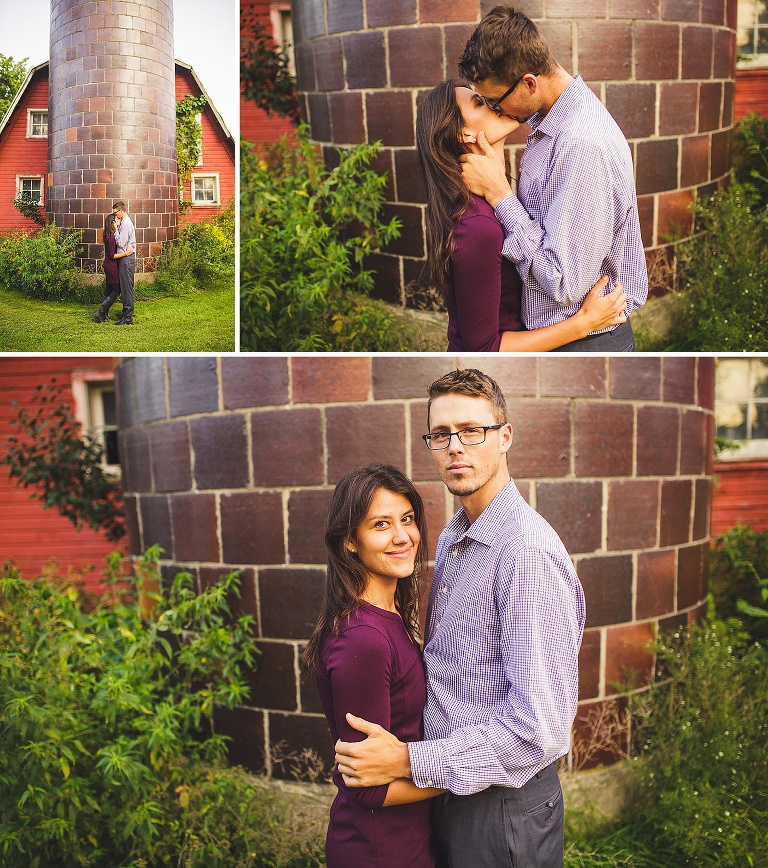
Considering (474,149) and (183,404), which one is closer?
(474,149)

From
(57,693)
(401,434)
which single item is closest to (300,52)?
(401,434)

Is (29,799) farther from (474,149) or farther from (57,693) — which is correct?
(474,149)

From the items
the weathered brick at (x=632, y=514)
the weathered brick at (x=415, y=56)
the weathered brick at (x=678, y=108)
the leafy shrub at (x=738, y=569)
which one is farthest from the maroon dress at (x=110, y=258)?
the leafy shrub at (x=738, y=569)

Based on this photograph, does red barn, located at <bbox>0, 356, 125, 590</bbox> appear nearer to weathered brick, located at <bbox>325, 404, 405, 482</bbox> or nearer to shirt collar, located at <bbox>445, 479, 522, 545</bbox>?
weathered brick, located at <bbox>325, 404, 405, 482</bbox>

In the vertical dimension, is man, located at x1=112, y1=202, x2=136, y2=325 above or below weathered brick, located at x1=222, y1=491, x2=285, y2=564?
above

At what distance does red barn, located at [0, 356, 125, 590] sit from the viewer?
7.11 m

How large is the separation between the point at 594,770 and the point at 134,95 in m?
3.70

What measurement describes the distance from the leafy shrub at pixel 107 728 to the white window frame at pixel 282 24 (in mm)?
3484

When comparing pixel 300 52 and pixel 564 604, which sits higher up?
pixel 300 52

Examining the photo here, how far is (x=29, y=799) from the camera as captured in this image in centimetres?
314

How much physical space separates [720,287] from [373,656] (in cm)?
366

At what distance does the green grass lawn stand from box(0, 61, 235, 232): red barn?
368 millimetres

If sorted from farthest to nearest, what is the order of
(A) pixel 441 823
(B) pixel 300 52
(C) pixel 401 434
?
(B) pixel 300 52 < (C) pixel 401 434 < (A) pixel 441 823

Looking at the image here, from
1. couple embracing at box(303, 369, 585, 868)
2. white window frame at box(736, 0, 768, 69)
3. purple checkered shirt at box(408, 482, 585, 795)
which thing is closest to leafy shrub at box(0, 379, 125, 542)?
couple embracing at box(303, 369, 585, 868)
